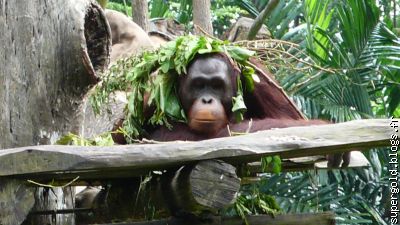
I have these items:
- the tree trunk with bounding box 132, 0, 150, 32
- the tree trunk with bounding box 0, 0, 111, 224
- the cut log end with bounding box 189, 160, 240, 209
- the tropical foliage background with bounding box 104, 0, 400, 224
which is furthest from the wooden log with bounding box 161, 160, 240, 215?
the tree trunk with bounding box 132, 0, 150, 32

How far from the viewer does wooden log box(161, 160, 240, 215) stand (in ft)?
7.22

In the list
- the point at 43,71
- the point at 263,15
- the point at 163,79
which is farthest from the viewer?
the point at 263,15

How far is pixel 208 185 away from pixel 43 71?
852 millimetres

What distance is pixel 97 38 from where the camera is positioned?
2.94 m

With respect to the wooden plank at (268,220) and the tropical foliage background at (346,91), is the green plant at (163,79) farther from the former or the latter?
the tropical foliage background at (346,91)

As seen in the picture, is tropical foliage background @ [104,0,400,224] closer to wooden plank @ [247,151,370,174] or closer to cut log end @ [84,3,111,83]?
wooden plank @ [247,151,370,174]

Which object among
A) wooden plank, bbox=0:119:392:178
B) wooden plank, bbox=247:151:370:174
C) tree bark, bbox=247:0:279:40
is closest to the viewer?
wooden plank, bbox=0:119:392:178

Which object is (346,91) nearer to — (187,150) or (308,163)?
(308,163)

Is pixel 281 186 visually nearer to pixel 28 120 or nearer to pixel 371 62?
pixel 371 62

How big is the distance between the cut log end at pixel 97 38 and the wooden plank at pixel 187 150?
80 cm

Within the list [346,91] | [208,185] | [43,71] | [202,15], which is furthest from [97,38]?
[346,91]

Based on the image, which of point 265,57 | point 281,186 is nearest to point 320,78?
point 281,186

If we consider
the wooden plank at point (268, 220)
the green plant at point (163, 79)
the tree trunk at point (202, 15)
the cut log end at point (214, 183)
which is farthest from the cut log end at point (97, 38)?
the tree trunk at point (202, 15)

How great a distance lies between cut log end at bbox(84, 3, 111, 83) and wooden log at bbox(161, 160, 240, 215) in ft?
2.45
